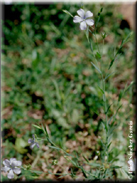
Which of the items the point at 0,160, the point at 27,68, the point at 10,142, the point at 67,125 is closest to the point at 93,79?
the point at 67,125

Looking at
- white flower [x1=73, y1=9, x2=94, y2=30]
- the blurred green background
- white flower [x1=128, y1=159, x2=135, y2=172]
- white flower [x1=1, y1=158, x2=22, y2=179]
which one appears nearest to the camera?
white flower [x1=73, y1=9, x2=94, y2=30]

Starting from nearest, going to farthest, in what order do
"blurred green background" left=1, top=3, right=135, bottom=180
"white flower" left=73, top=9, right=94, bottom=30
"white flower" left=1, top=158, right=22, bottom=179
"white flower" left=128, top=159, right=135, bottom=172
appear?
"white flower" left=73, top=9, right=94, bottom=30, "white flower" left=1, top=158, right=22, bottom=179, "white flower" left=128, top=159, right=135, bottom=172, "blurred green background" left=1, top=3, right=135, bottom=180

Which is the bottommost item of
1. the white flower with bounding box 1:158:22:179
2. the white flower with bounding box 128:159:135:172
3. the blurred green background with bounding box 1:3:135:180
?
the white flower with bounding box 128:159:135:172

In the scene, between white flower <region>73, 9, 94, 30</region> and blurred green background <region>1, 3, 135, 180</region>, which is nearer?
white flower <region>73, 9, 94, 30</region>

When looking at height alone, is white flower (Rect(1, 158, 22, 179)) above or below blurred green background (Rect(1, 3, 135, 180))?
below

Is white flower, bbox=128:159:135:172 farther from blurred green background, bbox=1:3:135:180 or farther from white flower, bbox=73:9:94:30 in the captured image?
white flower, bbox=73:9:94:30

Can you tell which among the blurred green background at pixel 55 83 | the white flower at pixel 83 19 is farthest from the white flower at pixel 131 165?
the white flower at pixel 83 19

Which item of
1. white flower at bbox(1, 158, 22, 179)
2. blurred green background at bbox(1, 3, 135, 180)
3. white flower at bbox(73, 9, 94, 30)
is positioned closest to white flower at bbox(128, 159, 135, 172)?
blurred green background at bbox(1, 3, 135, 180)

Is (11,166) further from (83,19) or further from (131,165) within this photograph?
(83,19)

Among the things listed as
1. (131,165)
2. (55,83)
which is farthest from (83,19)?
(131,165)

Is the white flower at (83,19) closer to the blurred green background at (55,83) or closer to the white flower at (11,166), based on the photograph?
the blurred green background at (55,83)
